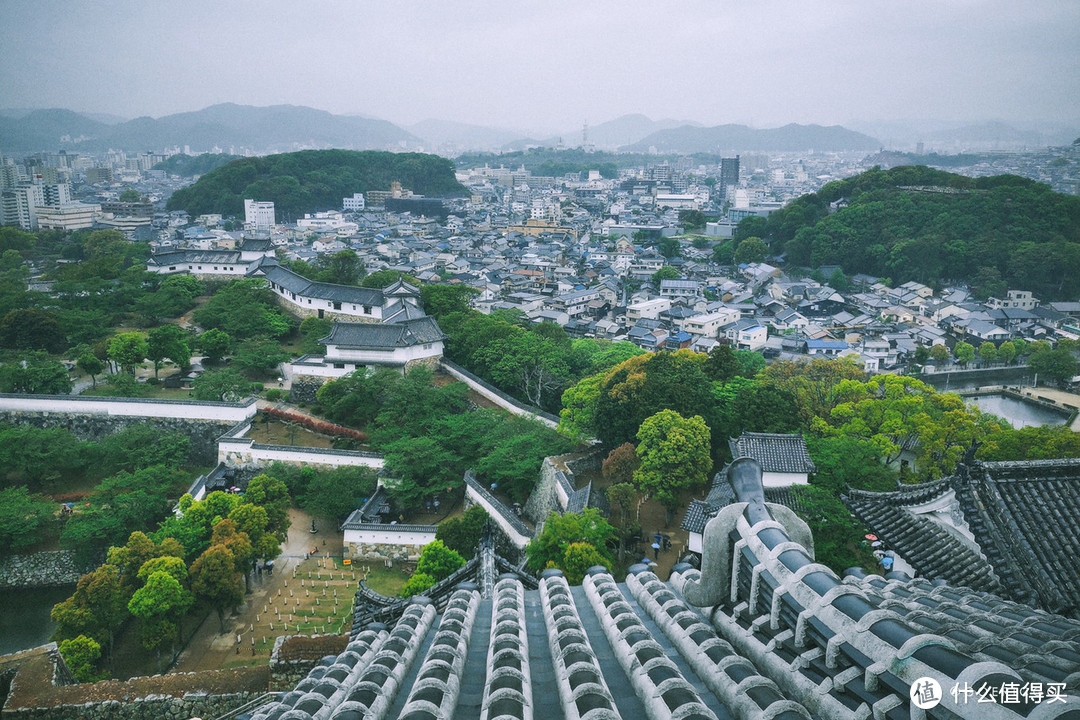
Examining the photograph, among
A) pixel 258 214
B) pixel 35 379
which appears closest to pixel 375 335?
pixel 35 379

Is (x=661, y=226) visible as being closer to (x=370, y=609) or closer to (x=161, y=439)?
(x=161, y=439)

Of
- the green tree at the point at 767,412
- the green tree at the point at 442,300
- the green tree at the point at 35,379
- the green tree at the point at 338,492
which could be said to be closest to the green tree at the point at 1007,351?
the green tree at the point at 767,412

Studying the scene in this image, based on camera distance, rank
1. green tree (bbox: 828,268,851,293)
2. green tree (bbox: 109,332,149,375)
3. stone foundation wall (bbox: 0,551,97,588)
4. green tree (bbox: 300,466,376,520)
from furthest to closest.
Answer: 1. green tree (bbox: 828,268,851,293)
2. green tree (bbox: 109,332,149,375)
3. green tree (bbox: 300,466,376,520)
4. stone foundation wall (bbox: 0,551,97,588)

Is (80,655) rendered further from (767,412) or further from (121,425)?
(767,412)

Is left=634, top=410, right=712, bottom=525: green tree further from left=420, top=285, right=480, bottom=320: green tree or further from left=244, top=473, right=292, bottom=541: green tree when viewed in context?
left=420, top=285, right=480, bottom=320: green tree

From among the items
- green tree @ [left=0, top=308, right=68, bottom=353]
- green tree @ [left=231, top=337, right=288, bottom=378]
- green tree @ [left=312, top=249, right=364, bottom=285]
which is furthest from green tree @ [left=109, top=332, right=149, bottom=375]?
green tree @ [left=312, top=249, right=364, bottom=285]

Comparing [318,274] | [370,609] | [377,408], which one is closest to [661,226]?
[318,274]

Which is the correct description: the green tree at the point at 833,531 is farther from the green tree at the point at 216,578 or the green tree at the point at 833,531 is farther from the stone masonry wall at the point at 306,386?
the stone masonry wall at the point at 306,386
